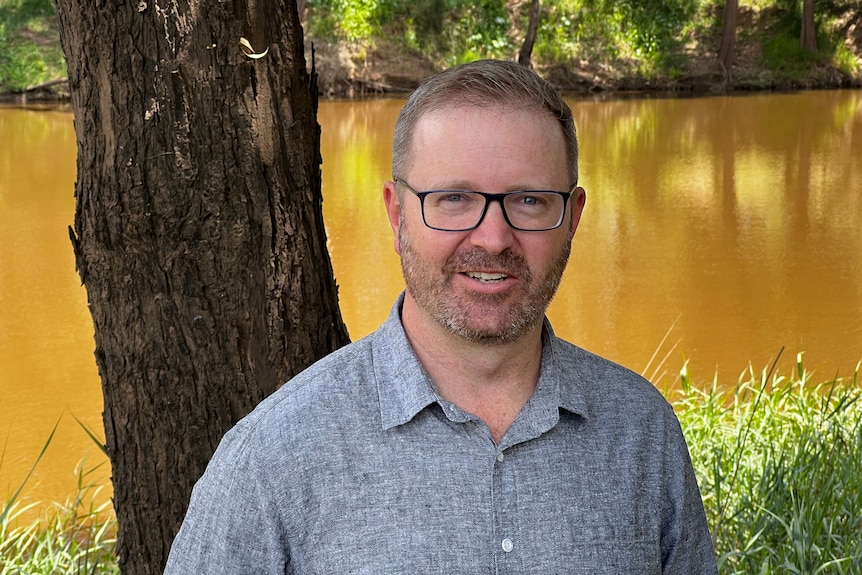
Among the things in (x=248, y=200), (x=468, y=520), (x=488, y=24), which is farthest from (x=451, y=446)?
(x=488, y=24)

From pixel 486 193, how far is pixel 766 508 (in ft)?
6.93

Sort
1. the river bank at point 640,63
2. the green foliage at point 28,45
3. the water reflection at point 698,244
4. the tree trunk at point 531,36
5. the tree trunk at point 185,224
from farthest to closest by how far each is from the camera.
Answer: the river bank at point 640,63, the tree trunk at point 531,36, the green foliage at point 28,45, the water reflection at point 698,244, the tree trunk at point 185,224

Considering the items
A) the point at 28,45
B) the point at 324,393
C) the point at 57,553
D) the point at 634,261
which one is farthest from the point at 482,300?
the point at 28,45

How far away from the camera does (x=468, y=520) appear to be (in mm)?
1420

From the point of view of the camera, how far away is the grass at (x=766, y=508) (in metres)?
3.01

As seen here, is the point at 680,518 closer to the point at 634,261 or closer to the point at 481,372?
the point at 481,372

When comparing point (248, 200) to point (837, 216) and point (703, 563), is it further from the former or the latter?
point (837, 216)

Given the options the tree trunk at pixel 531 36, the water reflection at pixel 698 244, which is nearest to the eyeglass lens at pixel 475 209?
the water reflection at pixel 698 244

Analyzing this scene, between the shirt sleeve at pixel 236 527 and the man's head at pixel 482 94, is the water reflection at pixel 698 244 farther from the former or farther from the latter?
the shirt sleeve at pixel 236 527

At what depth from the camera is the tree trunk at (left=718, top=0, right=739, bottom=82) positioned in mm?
18609

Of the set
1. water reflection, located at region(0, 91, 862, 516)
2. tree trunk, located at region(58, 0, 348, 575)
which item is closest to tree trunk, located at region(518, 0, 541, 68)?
water reflection, located at region(0, 91, 862, 516)

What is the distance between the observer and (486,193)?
4.84 feet

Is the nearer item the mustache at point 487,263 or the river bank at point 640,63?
the mustache at point 487,263

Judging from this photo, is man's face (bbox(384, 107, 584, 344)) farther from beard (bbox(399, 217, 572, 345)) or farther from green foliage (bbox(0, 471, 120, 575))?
green foliage (bbox(0, 471, 120, 575))
